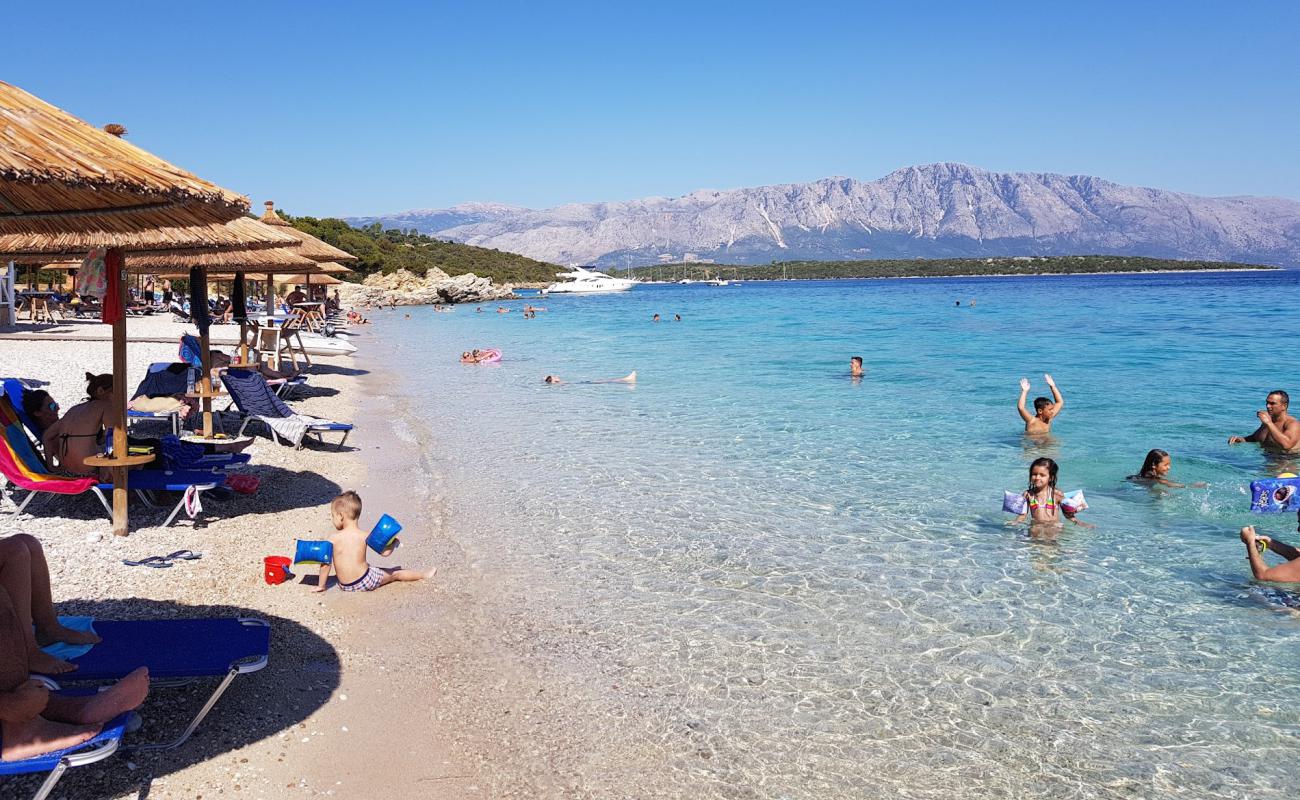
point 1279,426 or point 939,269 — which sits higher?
point 939,269

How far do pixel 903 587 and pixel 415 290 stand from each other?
61.6 m

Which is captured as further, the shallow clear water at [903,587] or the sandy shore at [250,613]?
the shallow clear water at [903,587]

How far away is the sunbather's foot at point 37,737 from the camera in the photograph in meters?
2.95

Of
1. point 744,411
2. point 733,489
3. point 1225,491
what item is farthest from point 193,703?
point 744,411

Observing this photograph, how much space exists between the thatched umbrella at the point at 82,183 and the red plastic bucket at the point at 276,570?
2069 mm

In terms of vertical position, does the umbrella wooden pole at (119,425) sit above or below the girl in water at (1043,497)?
above

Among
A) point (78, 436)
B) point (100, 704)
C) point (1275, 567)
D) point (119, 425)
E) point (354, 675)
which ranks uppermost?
point (119, 425)

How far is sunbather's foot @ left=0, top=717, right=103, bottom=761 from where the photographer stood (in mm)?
2953

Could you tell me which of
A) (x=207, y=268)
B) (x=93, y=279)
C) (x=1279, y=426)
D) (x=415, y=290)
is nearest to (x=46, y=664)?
(x=93, y=279)

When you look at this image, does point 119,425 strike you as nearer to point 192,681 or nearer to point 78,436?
point 78,436

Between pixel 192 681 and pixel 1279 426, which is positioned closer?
pixel 192 681

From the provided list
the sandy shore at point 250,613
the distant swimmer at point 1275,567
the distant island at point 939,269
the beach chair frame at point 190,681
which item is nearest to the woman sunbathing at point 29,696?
the beach chair frame at point 190,681

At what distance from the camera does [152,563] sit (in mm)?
5719

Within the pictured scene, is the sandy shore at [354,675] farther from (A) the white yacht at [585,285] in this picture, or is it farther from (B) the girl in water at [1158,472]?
(A) the white yacht at [585,285]
